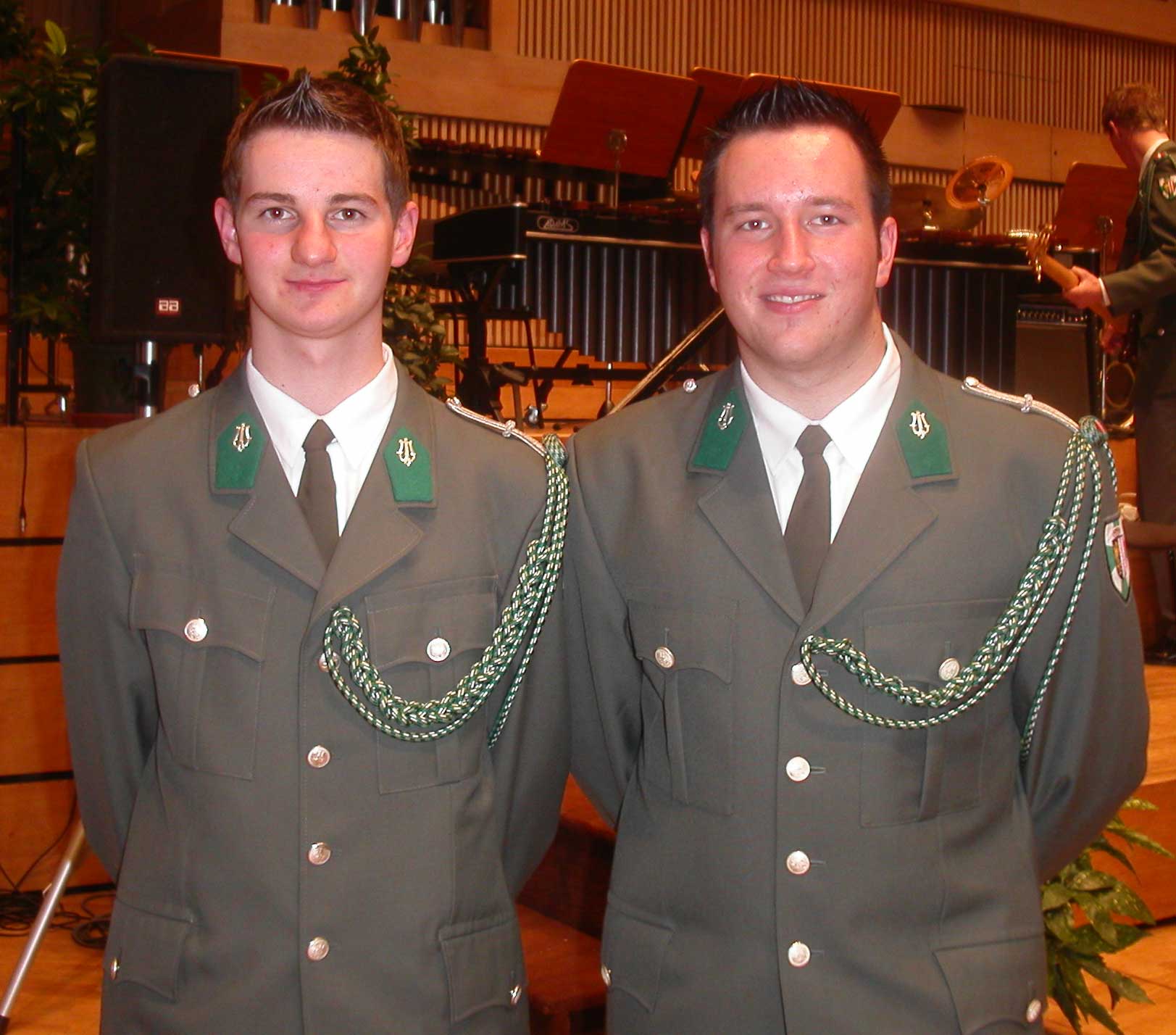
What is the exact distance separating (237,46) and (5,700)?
608 cm

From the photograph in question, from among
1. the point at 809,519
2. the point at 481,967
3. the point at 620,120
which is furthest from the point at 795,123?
the point at 620,120

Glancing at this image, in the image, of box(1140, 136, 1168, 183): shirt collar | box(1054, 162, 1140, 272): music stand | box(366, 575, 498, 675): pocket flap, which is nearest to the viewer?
box(366, 575, 498, 675): pocket flap

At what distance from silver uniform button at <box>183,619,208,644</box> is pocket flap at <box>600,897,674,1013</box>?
2.07ft

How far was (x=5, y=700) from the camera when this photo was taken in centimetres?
428

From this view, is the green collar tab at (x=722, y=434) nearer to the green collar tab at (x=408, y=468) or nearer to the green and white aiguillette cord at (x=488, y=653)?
the green and white aiguillette cord at (x=488, y=653)

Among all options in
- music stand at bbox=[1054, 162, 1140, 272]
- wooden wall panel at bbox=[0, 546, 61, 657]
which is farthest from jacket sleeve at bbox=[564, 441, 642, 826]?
music stand at bbox=[1054, 162, 1140, 272]

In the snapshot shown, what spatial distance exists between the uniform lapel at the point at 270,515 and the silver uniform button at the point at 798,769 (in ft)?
2.04

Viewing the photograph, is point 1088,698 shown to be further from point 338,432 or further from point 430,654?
point 338,432

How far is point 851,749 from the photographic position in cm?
179

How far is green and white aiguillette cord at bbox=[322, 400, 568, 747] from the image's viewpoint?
1.79 metres

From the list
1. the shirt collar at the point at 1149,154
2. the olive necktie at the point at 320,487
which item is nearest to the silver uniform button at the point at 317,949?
the olive necktie at the point at 320,487

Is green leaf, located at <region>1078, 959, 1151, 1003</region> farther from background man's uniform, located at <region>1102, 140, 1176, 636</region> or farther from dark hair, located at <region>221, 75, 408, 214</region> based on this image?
background man's uniform, located at <region>1102, 140, 1176, 636</region>

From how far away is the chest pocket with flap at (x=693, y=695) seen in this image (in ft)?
6.01

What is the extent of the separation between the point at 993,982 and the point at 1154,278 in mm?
4088
